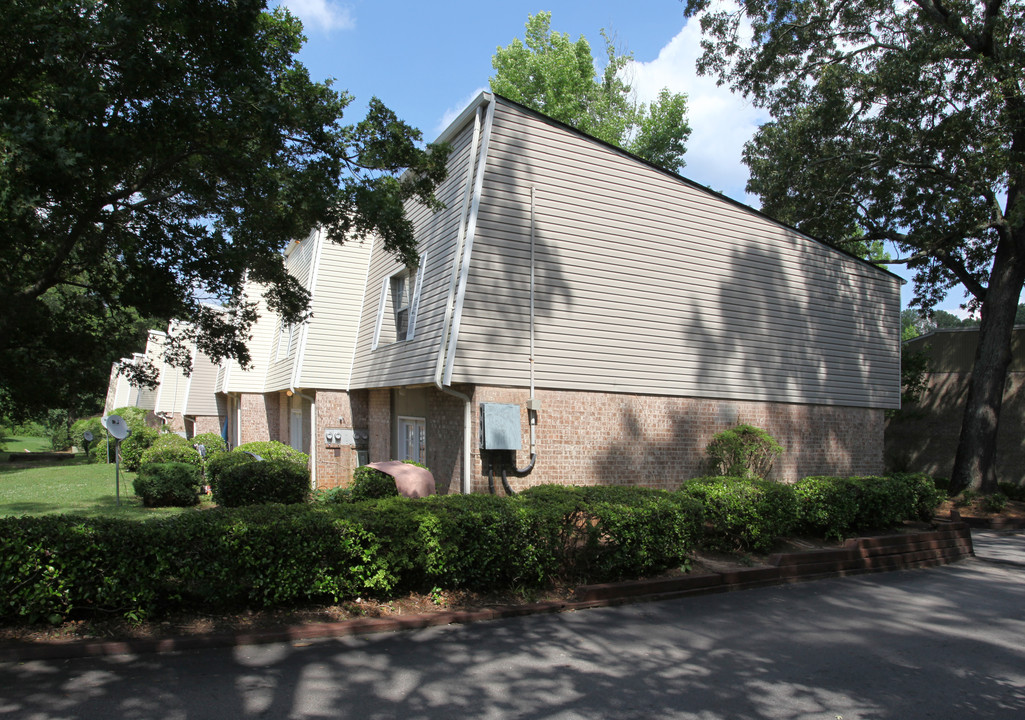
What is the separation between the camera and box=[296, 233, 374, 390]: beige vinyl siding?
1530cm

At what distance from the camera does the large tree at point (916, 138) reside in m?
16.5

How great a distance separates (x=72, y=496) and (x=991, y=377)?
79.6 ft

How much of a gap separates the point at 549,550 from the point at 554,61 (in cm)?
2653

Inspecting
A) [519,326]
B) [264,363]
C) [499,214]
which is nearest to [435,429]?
[519,326]

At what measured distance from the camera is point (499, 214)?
35.4 feet

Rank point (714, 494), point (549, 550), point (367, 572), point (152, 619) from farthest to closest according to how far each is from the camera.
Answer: point (714, 494)
point (549, 550)
point (367, 572)
point (152, 619)

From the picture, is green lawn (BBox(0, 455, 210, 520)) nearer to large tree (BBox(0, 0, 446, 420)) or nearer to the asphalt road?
large tree (BBox(0, 0, 446, 420))

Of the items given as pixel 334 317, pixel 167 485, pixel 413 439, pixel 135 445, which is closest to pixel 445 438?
pixel 413 439

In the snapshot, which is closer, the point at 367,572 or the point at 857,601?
the point at 367,572

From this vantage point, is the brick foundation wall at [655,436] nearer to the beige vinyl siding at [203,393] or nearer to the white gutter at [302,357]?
the white gutter at [302,357]

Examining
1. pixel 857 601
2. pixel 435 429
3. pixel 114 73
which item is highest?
pixel 114 73

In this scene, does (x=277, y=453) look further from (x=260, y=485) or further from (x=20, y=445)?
(x=20, y=445)

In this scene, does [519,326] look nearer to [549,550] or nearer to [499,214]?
[499,214]

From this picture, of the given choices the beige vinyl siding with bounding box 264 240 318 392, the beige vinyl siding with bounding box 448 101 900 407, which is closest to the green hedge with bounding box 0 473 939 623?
the beige vinyl siding with bounding box 448 101 900 407
